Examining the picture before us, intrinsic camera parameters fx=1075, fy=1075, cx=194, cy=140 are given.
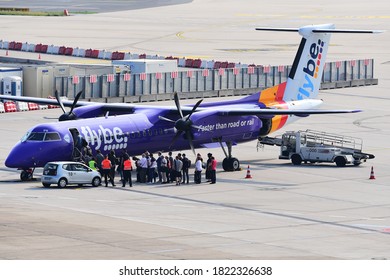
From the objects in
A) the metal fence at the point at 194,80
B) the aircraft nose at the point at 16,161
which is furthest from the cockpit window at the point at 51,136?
the metal fence at the point at 194,80

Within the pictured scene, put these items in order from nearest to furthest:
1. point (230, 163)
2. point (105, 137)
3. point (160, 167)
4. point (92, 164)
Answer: point (92, 164) → point (160, 167) → point (105, 137) → point (230, 163)

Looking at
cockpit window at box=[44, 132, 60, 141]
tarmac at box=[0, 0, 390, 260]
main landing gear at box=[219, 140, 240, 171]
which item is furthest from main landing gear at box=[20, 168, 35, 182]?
main landing gear at box=[219, 140, 240, 171]

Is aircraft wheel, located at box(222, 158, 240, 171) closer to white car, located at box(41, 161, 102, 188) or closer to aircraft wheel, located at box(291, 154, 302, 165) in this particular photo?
aircraft wheel, located at box(291, 154, 302, 165)

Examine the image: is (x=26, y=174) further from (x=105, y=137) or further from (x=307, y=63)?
(x=307, y=63)

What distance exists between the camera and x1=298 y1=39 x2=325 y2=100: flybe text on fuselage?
61562mm

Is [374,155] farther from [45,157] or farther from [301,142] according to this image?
[45,157]

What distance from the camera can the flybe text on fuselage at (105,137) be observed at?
5175 centimetres

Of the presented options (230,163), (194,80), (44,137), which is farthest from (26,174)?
(194,80)

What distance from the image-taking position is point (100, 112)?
2258 inches

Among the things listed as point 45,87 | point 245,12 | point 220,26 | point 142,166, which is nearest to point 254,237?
point 142,166

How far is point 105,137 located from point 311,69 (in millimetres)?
15334

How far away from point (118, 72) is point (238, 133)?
32144mm

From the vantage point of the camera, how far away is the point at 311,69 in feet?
204

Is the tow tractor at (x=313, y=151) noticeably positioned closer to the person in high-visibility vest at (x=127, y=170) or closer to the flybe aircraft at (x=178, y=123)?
the flybe aircraft at (x=178, y=123)
